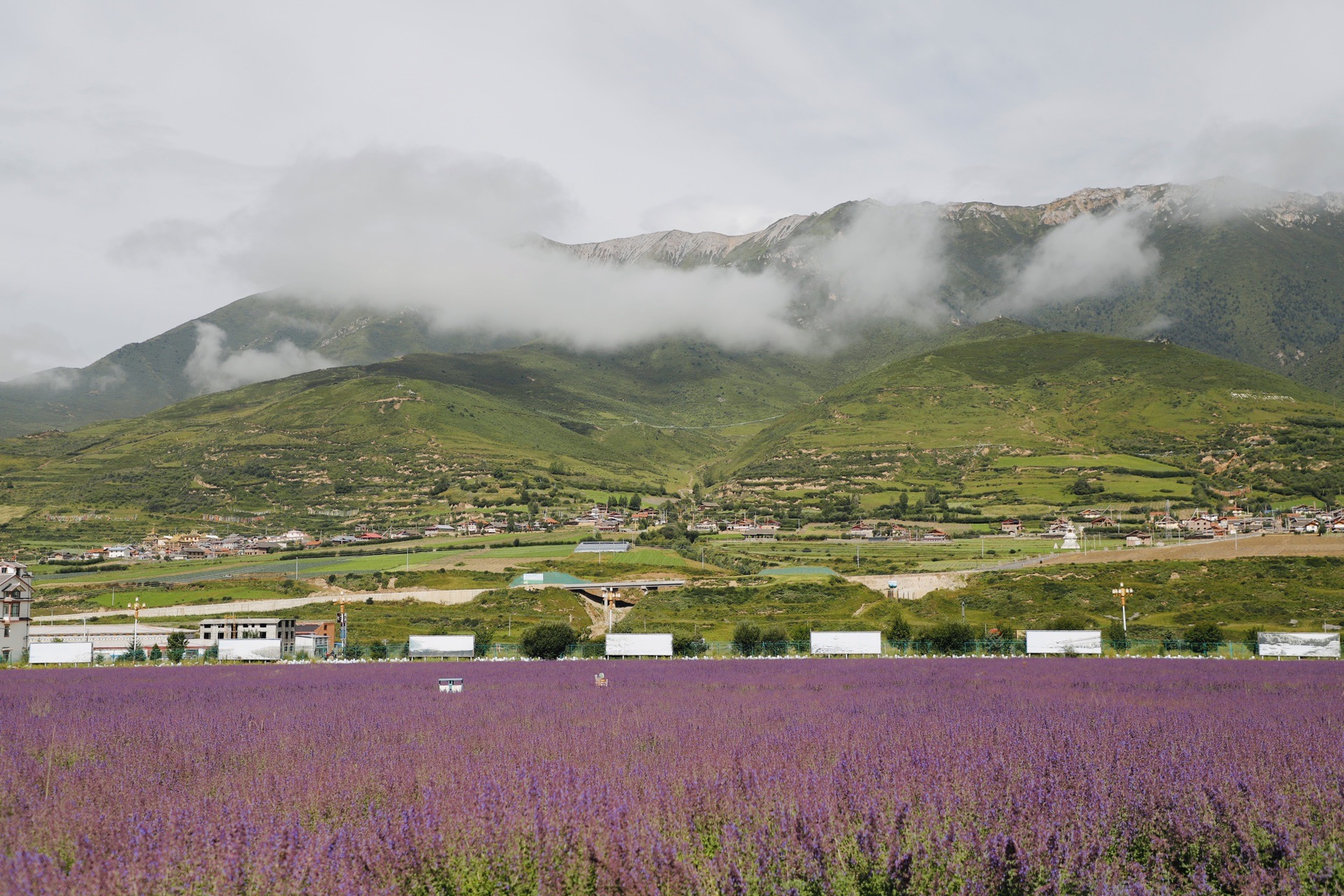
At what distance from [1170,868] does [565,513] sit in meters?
158

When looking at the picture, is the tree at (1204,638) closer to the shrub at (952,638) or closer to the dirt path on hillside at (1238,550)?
the shrub at (952,638)

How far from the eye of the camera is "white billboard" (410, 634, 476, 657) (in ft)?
140

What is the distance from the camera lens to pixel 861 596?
7069 cm

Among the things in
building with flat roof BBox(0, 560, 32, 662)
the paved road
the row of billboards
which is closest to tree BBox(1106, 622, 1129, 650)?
the row of billboards

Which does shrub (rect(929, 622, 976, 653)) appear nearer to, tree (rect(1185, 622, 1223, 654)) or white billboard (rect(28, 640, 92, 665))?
tree (rect(1185, 622, 1223, 654))

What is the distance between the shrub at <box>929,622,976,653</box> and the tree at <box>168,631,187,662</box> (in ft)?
114

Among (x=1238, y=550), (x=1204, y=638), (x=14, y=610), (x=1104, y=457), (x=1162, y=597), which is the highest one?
(x=1104, y=457)

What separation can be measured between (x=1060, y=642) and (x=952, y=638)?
16.6 ft

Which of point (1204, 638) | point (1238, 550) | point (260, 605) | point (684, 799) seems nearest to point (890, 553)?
point (1238, 550)

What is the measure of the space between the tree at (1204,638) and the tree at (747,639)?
1851 centimetres

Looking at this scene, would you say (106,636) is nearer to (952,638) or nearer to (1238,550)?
(952,638)

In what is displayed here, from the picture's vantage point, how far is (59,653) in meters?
41.2

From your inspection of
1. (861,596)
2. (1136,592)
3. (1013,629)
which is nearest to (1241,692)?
(1013,629)

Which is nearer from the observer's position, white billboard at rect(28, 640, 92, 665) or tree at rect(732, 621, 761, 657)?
white billboard at rect(28, 640, 92, 665)
